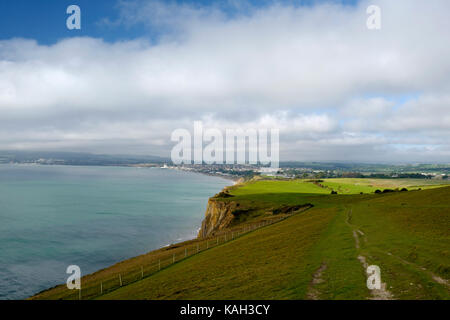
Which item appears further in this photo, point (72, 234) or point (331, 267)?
point (72, 234)

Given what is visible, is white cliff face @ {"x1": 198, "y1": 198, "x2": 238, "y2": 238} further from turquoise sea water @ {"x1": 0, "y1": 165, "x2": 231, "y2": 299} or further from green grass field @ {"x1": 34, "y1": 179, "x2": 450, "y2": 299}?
green grass field @ {"x1": 34, "y1": 179, "x2": 450, "y2": 299}

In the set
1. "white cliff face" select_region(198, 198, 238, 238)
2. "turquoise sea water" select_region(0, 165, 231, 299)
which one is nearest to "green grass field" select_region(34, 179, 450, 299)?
"turquoise sea water" select_region(0, 165, 231, 299)

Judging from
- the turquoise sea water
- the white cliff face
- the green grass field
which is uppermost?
the green grass field

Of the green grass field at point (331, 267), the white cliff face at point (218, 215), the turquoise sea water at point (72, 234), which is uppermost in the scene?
the green grass field at point (331, 267)

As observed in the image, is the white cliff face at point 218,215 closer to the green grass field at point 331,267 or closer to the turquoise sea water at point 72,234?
the turquoise sea water at point 72,234

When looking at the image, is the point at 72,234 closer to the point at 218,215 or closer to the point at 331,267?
the point at 218,215

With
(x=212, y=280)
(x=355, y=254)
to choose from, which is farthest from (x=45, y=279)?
(x=355, y=254)

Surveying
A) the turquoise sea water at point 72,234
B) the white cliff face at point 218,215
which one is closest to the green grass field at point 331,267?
the turquoise sea water at point 72,234

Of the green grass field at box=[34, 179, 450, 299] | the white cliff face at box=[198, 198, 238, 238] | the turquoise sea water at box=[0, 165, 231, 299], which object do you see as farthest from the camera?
the white cliff face at box=[198, 198, 238, 238]

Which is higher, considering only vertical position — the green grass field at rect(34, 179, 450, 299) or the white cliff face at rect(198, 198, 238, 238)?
the green grass field at rect(34, 179, 450, 299)

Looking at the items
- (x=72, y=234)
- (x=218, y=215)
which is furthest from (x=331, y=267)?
(x=72, y=234)
